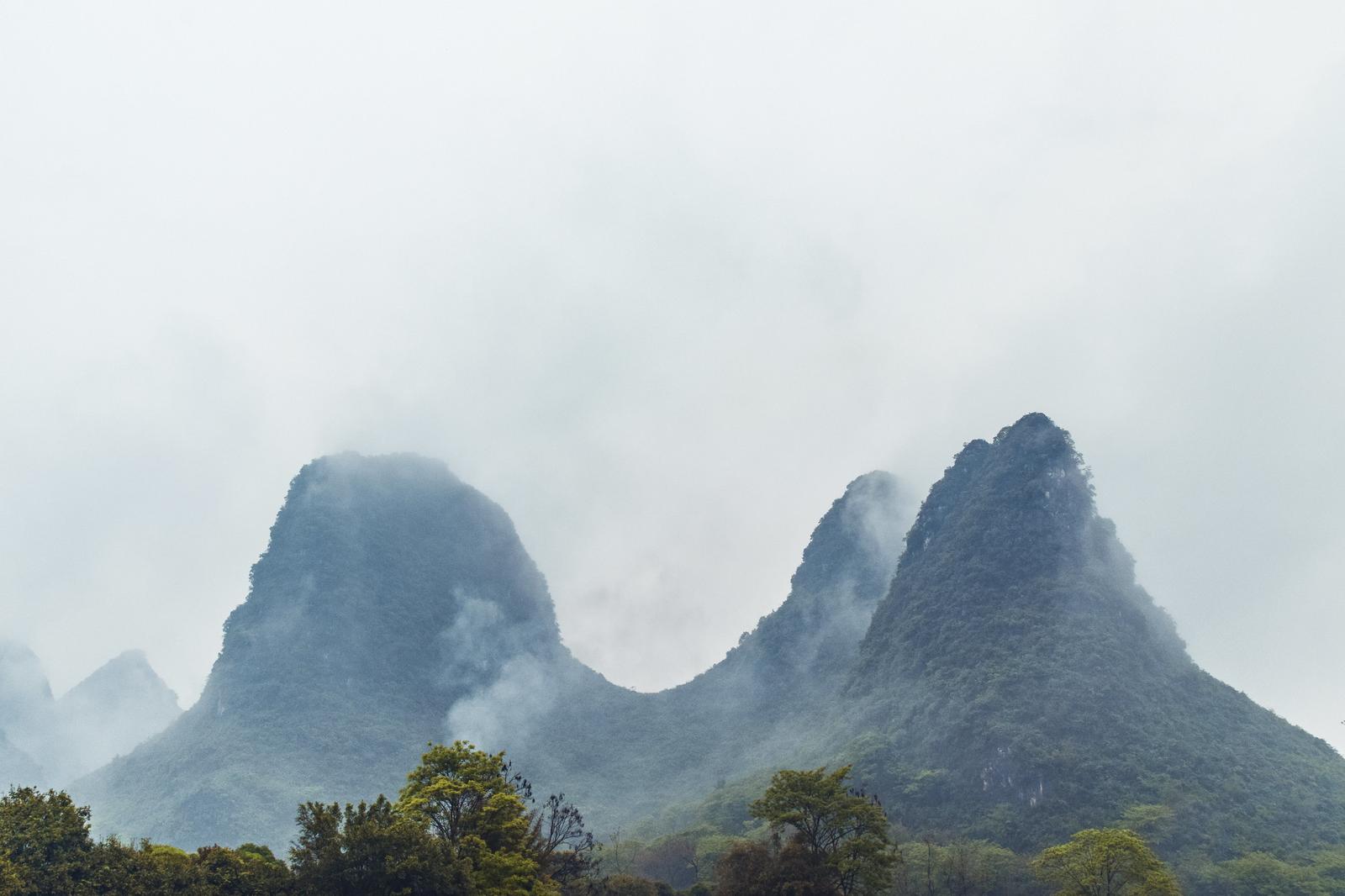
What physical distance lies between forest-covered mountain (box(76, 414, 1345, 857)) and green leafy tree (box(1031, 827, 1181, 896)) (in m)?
19.7

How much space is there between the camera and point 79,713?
152m

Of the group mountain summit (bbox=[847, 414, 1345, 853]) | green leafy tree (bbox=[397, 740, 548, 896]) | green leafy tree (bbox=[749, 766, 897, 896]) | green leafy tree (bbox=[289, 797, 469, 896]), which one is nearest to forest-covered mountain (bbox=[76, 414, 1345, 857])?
mountain summit (bbox=[847, 414, 1345, 853])

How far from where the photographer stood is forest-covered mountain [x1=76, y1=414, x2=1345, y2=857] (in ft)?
222

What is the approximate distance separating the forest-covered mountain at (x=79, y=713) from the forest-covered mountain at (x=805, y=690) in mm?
42625

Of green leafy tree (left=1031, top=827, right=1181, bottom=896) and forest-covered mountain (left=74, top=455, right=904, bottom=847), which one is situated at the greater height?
forest-covered mountain (left=74, top=455, right=904, bottom=847)

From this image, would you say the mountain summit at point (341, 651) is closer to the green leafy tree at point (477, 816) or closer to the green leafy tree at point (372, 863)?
the green leafy tree at point (477, 816)

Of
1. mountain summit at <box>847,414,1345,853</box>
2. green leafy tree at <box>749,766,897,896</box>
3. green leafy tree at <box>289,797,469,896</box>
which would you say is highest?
mountain summit at <box>847,414,1345,853</box>

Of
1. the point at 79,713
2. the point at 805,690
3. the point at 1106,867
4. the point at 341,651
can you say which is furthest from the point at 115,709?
the point at 1106,867

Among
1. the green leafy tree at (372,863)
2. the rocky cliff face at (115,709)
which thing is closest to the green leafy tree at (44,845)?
the green leafy tree at (372,863)

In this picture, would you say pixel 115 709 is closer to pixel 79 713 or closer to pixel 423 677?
pixel 79 713

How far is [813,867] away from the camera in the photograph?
126 ft

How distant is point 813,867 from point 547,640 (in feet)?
352

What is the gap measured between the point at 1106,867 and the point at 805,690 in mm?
69877

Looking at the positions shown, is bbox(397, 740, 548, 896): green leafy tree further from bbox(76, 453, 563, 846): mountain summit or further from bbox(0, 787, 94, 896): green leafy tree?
bbox(76, 453, 563, 846): mountain summit
